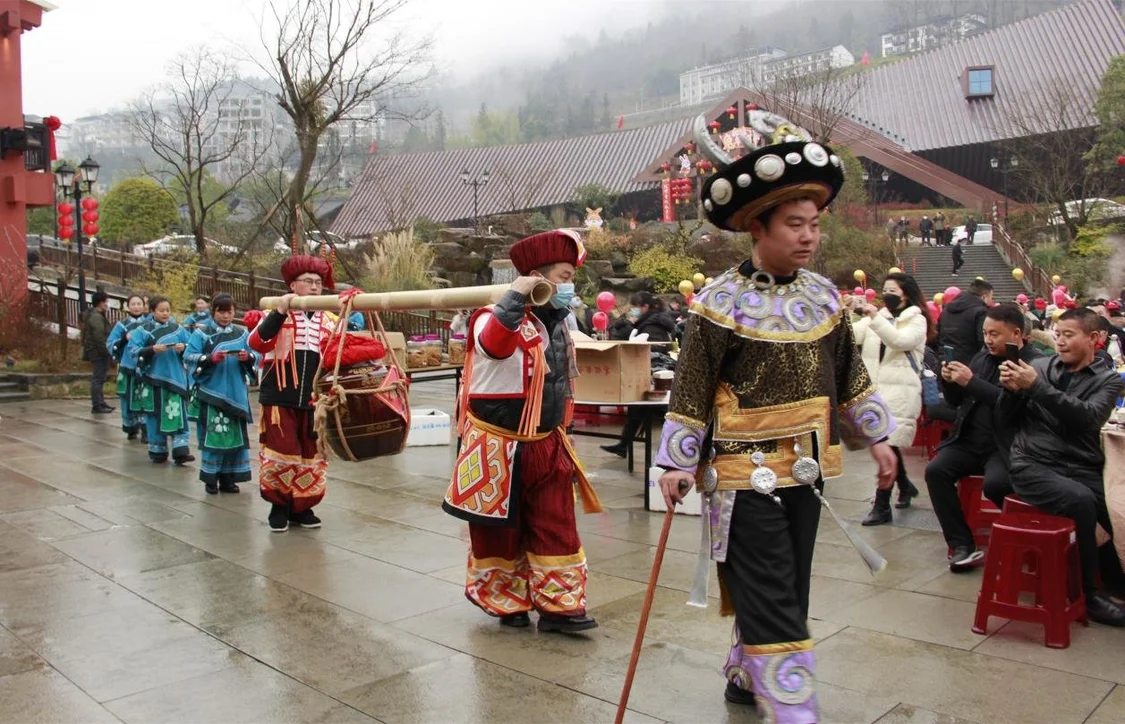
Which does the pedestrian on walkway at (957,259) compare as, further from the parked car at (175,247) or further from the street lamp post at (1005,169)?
the parked car at (175,247)

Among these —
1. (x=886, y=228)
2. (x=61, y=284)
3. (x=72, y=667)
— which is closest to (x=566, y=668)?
(x=72, y=667)

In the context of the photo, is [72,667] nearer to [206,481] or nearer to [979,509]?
[206,481]

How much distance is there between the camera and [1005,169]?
1308 inches

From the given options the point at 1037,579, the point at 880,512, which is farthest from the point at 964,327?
the point at 1037,579

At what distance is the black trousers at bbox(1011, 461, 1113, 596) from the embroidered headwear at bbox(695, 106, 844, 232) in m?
2.15

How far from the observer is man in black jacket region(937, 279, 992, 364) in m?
7.78

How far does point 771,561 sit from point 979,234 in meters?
31.6

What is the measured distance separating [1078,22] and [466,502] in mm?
41466

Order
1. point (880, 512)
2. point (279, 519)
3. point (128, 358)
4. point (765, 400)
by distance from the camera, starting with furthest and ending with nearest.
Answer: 1. point (128, 358)
2. point (279, 519)
3. point (880, 512)
4. point (765, 400)

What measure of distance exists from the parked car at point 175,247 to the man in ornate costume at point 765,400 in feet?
77.1

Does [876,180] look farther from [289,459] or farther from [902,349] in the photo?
[289,459]

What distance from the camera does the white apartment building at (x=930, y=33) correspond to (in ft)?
451

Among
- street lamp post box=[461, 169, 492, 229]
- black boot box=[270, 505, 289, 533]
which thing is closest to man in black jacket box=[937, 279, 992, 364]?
black boot box=[270, 505, 289, 533]

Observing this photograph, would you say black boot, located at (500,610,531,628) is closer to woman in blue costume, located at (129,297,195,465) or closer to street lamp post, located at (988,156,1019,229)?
Result: woman in blue costume, located at (129,297,195,465)
